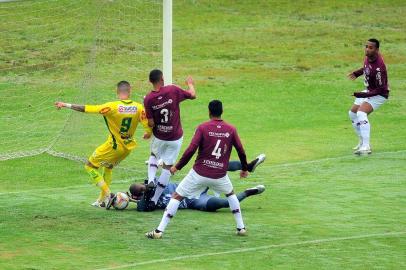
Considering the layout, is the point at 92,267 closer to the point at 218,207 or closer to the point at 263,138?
the point at 218,207

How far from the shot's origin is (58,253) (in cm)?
1523

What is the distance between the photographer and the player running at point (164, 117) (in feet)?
58.8

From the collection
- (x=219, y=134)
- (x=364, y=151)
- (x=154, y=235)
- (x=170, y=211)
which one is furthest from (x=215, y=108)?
(x=364, y=151)

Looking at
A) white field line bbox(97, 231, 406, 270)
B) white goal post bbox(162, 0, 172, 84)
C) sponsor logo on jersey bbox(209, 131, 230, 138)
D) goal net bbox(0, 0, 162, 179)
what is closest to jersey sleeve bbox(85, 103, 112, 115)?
sponsor logo on jersey bbox(209, 131, 230, 138)

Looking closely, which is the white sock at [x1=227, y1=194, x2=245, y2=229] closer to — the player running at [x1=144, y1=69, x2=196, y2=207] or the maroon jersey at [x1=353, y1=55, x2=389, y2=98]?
the player running at [x1=144, y1=69, x2=196, y2=207]

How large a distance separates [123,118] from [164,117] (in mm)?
657

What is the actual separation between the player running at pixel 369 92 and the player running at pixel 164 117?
5.83 metres

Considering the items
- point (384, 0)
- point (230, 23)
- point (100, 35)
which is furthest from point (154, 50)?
point (384, 0)

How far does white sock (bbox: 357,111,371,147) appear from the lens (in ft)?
75.0

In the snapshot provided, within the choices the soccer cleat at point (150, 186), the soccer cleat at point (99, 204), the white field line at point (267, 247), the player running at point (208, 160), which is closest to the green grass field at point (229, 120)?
the white field line at point (267, 247)

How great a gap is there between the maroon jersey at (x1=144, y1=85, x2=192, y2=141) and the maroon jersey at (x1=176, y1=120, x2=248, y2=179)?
219 centimetres

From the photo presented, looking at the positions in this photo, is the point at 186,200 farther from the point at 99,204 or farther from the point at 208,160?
the point at 208,160

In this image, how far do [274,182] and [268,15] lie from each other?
24248mm

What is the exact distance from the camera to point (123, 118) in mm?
17984
